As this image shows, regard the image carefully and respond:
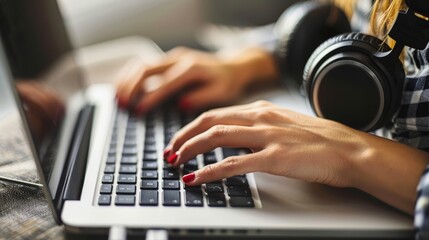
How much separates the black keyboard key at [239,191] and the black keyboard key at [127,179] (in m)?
0.11

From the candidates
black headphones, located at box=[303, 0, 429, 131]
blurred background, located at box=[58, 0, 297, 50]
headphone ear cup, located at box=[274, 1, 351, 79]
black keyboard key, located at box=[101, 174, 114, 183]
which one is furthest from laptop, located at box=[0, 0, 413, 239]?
blurred background, located at box=[58, 0, 297, 50]

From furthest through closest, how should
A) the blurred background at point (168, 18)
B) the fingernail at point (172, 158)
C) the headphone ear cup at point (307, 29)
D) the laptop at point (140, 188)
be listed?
the blurred background at point (168, 18)
the headphone ear cup at point (307, 29)
the fingernail at point (172, 158)
the laptop at point (140, 188)

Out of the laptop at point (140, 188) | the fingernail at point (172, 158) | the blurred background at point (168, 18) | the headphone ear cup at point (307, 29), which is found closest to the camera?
the laptop at point (140, 188)

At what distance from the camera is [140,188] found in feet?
1.88

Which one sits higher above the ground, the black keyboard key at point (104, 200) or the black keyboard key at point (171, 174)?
the black keyboard key at point (104, 200)

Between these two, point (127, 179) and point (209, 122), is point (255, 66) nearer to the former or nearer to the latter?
point (209, 122)

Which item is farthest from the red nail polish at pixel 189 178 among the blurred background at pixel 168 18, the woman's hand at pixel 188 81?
the blurred background at pixel 168 18

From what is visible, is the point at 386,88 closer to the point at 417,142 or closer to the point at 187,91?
the point at 417,142

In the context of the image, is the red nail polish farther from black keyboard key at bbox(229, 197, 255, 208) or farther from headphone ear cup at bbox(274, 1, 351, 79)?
headphone ear cup at bbox(274, 1, 351, 79)

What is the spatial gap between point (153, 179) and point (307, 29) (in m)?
0.37

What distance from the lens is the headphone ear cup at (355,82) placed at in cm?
58

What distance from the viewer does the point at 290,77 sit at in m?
0.86

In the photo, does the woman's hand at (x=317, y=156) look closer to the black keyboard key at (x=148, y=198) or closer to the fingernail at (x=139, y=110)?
the black keyboard key at (x=148, y=198)

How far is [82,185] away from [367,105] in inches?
13.5
